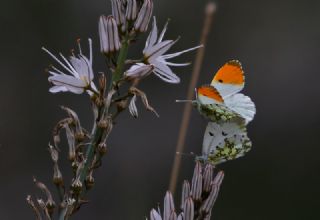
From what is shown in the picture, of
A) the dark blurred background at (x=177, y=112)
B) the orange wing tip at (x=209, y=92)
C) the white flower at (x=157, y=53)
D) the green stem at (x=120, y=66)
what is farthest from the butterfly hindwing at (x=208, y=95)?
the dark blurred background at (x=177, y=112)

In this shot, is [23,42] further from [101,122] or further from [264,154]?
[101,122]

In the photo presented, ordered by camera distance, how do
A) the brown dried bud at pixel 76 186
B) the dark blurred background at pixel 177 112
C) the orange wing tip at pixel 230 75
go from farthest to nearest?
the dark blurred background at pixel 177 112, the orange wing tip at pixel 230 75, the brown dried bud at pixel 76 186

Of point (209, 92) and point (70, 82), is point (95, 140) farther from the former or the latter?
point (209, 92)

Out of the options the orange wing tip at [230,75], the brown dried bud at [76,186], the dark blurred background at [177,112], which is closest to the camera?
the brown dried bud at [76,186]

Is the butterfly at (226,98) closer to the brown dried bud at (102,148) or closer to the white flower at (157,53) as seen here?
the white flower at (157,53)

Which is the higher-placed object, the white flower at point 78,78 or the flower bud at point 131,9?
the flower bud at point 131,9

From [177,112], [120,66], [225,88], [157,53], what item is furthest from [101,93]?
[177,112]

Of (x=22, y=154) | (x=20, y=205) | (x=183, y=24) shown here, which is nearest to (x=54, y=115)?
(x=22, y=154)
